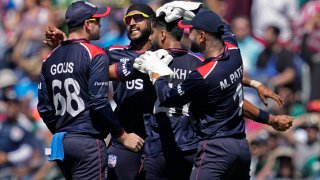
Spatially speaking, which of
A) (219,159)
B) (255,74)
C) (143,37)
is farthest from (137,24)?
(255,74)

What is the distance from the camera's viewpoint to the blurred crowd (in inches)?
644

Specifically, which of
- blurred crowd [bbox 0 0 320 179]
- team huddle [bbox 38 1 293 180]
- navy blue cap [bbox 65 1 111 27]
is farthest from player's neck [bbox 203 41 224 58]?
blurred crowd [bbox 0 0 320 179]

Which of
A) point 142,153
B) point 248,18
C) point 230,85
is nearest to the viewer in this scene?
point 230,85

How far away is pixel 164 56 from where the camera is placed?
11.2 meters

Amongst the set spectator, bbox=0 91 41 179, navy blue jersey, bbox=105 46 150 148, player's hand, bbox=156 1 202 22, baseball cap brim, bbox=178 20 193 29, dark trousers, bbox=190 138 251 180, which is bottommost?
spectator, bbox=0 91 41 179

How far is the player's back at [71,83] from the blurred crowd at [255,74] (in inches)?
199

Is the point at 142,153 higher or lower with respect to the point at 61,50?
lower

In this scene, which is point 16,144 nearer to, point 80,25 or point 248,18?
point 248,18

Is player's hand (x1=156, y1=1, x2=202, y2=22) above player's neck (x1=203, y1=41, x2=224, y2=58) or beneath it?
above

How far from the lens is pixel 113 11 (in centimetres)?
1967

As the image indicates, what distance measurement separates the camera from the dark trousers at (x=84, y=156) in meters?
11.3

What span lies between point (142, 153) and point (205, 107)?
1047 mm

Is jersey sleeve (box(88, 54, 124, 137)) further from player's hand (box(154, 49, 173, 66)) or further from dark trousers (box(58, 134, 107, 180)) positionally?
player's hand (box(154, 49, 173, 66))

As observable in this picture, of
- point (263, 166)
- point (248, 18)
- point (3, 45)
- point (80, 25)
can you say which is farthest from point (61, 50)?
point (3, 45)
